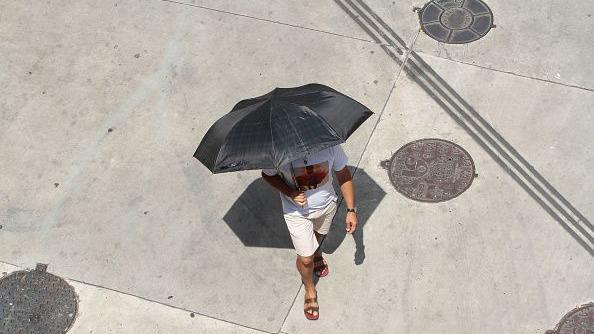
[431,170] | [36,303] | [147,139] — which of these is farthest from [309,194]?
[36,303]

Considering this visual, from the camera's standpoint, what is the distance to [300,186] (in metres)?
6.02

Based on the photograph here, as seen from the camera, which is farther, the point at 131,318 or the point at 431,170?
the point at 431,170

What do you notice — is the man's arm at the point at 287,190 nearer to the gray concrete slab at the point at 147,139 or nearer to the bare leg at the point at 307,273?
the bare leg at the point at 307,273

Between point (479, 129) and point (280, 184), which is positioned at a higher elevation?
point (280, 184)

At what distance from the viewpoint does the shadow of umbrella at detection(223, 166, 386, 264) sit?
23.9ft

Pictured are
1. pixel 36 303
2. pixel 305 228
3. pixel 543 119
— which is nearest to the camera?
pixel 305 228

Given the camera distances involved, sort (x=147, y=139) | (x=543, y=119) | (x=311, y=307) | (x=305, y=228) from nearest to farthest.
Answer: (x=305, y=228)
(x=311, y=307)
(x=543, y=119)
(x=147, y=139)

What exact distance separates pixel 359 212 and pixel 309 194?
54.0 inches

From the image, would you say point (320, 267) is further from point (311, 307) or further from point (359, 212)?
point (359, 212)

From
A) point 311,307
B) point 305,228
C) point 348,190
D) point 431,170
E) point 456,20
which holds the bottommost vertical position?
point 311,307

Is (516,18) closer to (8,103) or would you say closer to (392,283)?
(392,283)

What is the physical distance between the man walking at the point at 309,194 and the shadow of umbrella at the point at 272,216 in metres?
0.67

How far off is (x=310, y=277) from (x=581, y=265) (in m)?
2.23

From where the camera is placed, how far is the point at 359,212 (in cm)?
736
